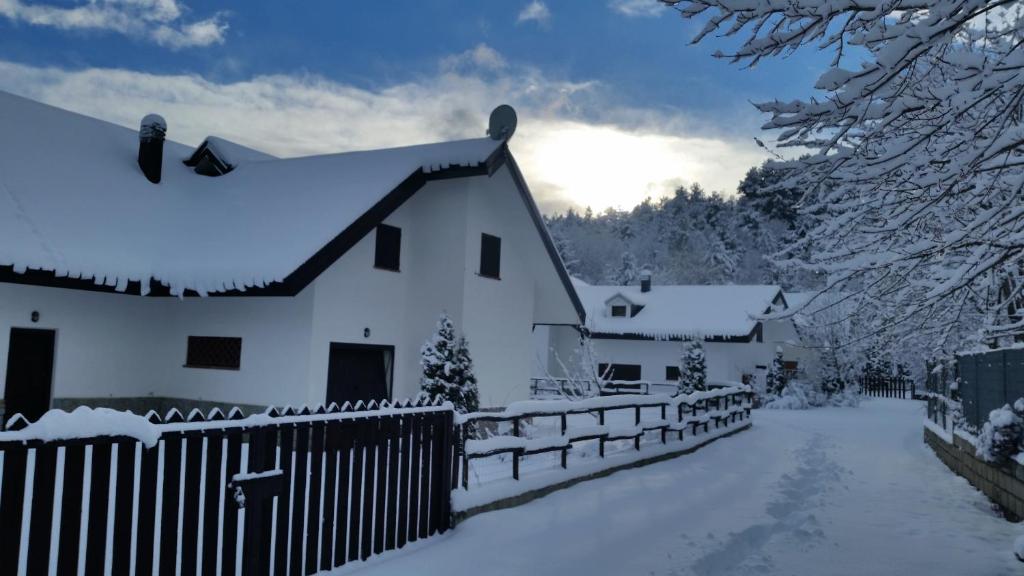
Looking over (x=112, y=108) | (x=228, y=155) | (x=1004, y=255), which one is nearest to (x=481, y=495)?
(x=1004, y=255)

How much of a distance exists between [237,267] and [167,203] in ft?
12.4

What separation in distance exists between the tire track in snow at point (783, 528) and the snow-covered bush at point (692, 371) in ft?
39.6

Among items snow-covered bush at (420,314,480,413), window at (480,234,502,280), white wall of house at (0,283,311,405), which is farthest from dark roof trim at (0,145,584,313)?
snow-covered bush at (420,314,480,413)

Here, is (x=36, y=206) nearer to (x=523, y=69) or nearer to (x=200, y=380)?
(x=200, y=380)

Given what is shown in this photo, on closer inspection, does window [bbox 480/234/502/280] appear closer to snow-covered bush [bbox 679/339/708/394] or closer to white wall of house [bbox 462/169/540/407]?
white wall of house [bbox 462/169/540/407]

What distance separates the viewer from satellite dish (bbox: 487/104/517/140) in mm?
16922

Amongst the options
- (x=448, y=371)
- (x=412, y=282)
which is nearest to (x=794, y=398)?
(x=412, y=282)

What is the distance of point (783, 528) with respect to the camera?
8.85m

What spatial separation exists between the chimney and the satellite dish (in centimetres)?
775

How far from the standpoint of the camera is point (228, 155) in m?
18.9

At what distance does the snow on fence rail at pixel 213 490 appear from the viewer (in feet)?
14.4

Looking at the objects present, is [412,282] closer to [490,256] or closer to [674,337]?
[490,256]

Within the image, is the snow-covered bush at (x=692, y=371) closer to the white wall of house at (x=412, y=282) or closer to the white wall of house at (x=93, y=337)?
the white wall of house at (x=412, y=282)

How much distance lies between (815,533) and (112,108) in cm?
2114
